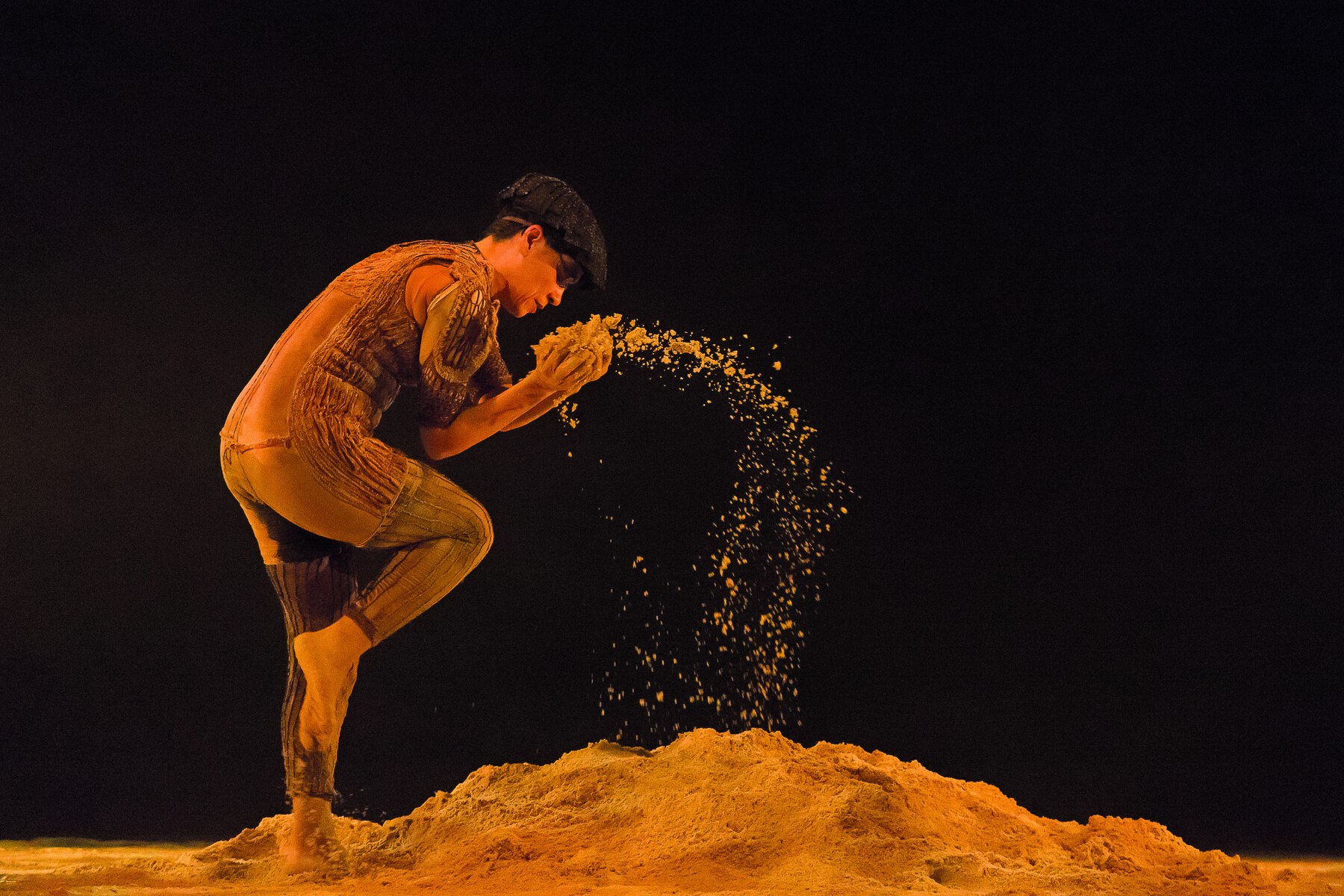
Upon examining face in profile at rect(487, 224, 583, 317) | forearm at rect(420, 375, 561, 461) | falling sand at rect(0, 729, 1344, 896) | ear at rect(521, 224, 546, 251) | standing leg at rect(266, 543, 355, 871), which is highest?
ear at rect(521, 224, 546, 251)

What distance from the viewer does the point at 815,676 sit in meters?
3.49

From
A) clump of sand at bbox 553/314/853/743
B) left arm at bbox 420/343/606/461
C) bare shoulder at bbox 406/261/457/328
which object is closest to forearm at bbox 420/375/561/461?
left arm at bbox 420/343/606/461

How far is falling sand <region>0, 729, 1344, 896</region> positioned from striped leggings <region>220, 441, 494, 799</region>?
Answer: 0.92 ft

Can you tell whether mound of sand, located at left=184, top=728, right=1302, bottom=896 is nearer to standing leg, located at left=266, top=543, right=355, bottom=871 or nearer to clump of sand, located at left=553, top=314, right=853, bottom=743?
standing leg, located at left=266, top=543, right=355, bottom=871

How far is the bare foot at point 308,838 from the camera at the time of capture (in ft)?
7.26

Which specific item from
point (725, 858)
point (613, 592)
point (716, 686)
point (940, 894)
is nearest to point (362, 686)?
point (613, 592)

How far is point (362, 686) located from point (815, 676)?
1.33m

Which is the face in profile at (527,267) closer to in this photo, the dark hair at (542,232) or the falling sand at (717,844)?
the dark hair at (542,232)

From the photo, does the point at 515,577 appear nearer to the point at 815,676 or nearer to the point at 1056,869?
the point at 815,676

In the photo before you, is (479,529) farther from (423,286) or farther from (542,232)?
(542,232)

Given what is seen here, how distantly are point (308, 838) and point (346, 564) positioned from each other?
1.73 feet

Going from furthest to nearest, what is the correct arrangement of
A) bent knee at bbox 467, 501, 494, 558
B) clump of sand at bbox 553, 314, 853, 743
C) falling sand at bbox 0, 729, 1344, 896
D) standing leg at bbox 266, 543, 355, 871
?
clump of sand at bbox 553, 314, 853, 743
bent knee at bbox 467, 501, 494, 558
standing leg at bbox 266, 543, 355, 871
falling sand at bbox 0, 729, 1344, 896

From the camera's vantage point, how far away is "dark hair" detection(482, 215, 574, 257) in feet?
7.93

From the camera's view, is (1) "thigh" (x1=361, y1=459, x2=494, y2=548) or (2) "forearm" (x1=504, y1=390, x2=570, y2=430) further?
(2) "forearm" (x1=504, y1=390, x2=570, y2=430)
